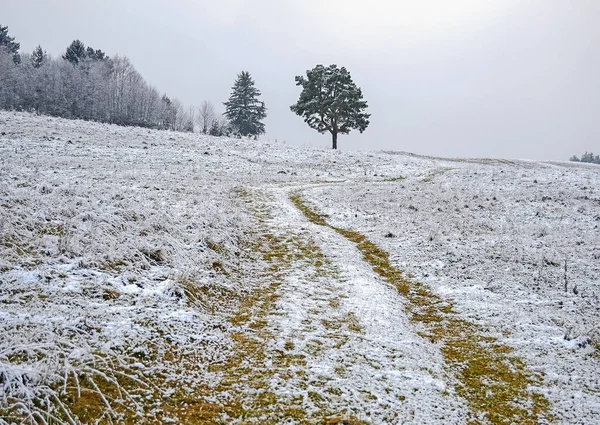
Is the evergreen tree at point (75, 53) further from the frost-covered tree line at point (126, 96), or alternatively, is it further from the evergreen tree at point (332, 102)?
the evergreen tree at point (332, 102)

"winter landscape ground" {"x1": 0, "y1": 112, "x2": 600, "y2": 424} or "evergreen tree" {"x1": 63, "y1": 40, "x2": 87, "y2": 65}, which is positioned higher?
"evergreen tree" {"x1": 63, "y1": 40, "x2": 87, "y2": 65}

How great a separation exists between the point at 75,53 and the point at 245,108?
133 ft

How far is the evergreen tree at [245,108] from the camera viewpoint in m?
63.3

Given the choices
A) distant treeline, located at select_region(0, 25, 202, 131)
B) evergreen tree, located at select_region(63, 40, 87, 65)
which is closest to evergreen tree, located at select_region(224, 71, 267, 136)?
distant treeline, located at select_region(0, 25, 202, 131)

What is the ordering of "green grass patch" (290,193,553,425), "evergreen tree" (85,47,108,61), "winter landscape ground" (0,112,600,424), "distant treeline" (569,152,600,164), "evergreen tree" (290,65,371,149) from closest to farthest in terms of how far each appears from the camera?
"winter landscape ground" (0,112,600,424) < "green grass patch" (290,193,553,425) < "evergreen tree" (290,65,371,149) < "evergreen tree" (85,47,108,61) < "distant treeline" (569,152,600,164)

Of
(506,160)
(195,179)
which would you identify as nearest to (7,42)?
(195,179)

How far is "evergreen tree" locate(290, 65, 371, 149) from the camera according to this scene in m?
49.8

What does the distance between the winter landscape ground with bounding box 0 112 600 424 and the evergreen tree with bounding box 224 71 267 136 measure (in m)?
51.3

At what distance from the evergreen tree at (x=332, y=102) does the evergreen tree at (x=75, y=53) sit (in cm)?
5141

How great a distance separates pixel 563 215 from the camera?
15.9 meters

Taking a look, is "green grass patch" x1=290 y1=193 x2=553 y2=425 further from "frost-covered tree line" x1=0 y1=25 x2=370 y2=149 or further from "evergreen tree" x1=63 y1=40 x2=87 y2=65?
"evergreen tree" x1=63 y1=40 x2=87 y2=65

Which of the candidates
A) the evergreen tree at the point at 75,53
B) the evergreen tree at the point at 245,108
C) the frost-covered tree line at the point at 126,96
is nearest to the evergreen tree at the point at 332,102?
the frost-covered tree line at the point at 126,96

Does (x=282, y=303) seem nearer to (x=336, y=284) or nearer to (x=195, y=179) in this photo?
(x=336, y=284)

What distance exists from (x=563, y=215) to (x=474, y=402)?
1469 cm
